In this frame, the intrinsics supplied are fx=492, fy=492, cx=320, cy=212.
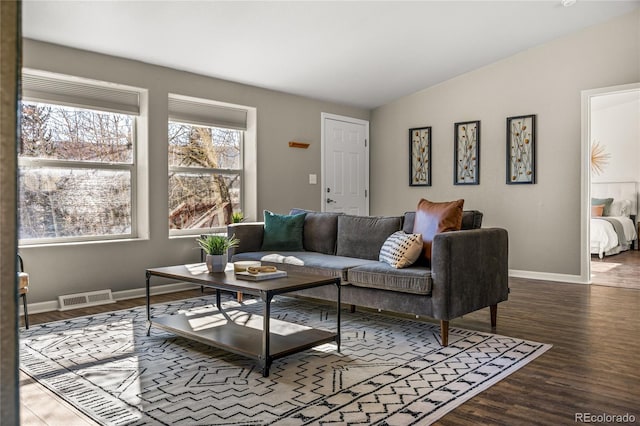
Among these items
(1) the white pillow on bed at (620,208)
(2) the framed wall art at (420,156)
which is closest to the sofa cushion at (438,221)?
(2) the framed wall art at (420,156)

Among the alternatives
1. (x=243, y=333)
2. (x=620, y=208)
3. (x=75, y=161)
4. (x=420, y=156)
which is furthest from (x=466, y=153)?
(x=75, y=161)

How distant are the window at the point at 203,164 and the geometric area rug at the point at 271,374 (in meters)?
1.89

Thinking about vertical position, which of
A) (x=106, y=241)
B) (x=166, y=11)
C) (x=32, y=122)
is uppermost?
(x=166, y=11)

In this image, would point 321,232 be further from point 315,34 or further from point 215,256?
point 315,34

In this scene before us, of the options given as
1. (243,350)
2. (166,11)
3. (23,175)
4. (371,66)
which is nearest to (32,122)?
(23,175)

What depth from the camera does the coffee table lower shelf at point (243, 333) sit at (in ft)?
8.62

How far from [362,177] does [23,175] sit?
4.45m

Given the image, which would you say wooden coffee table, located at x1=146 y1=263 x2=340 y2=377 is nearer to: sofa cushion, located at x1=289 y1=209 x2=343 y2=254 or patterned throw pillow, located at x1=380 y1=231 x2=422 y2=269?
patterned throw pillow, located at x1=380 y1=231 x2=422 y2=269

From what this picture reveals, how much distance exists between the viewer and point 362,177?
731 cm

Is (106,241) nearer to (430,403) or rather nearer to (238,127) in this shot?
(238,127)

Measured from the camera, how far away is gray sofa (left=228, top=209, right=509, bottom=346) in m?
3.07

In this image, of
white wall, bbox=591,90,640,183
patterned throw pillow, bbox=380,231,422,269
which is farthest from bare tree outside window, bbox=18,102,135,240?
white wall, bbox=591,90,640,183

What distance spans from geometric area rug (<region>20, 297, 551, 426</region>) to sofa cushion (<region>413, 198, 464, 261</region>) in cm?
64

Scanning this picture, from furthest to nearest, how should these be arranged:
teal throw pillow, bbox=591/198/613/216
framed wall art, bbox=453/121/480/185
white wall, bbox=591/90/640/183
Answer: teal throw pillow, bbox=591/198/613/216
white wall, bbox=591/90/640/183
framed wall art, bbox=453/121/480/185
